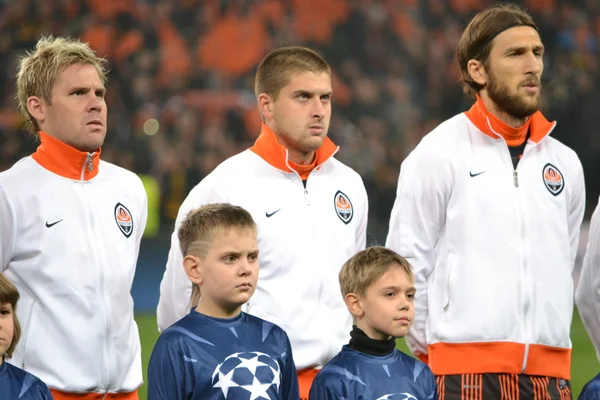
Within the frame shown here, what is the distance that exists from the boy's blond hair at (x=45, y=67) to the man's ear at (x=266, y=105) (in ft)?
2.17

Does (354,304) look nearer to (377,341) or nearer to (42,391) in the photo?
(377,341)

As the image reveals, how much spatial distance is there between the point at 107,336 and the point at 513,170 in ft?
5.60

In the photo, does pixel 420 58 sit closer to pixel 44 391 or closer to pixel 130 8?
pixel 130 8

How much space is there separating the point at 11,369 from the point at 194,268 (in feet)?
2.23

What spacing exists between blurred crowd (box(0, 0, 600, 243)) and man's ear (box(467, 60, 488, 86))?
814cm

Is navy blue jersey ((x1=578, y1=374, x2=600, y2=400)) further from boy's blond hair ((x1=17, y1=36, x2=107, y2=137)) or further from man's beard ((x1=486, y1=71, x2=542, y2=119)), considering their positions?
→ boy's blond hair ((x1=17, y1=36, x2=107, y2=137))

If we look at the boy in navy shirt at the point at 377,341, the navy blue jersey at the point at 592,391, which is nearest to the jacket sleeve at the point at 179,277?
the boy in navy shirt at the point at 377,341

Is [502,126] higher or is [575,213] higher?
[502,126]

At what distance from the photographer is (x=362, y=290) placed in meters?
3.78

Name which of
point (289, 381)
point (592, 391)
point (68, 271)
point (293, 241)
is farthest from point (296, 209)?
point (592, 391)

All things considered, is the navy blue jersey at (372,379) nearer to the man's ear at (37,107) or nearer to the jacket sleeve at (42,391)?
the jacket sleeve at (42,391)

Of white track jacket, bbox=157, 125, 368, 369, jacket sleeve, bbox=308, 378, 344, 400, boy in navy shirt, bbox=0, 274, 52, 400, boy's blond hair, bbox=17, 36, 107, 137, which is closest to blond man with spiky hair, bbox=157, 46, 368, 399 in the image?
white track jacket, bbox=157, 125, 368, 369

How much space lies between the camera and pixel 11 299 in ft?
11.4

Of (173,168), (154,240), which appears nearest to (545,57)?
(173,168)
